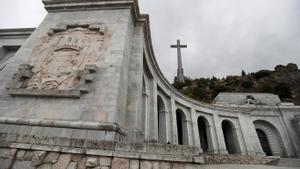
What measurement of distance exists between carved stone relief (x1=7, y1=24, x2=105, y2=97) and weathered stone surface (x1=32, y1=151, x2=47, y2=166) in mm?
2164

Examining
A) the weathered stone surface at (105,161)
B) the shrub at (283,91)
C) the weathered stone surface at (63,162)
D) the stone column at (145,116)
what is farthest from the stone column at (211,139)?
the shrub at (283,91)

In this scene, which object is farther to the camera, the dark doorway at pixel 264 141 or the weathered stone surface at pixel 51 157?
the dark doorway at pixel 264 141

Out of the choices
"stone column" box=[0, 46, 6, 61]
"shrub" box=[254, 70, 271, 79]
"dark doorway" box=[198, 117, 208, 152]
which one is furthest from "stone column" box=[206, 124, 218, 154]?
"shrub" box=[254, 70, 271, 79]

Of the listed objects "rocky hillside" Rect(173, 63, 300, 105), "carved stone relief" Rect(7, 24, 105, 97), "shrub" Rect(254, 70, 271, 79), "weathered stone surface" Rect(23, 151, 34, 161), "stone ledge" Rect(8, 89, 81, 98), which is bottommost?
"weathered stone surface" Rect(23, 151, 34, 161)

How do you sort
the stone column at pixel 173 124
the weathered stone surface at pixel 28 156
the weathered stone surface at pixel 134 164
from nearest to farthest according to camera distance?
the weathered stone surface at pixel 134 164
the weathered stone surface at pixel 28 156
the stone column at pixel 173 124

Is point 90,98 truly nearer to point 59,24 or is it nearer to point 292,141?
point 59,24

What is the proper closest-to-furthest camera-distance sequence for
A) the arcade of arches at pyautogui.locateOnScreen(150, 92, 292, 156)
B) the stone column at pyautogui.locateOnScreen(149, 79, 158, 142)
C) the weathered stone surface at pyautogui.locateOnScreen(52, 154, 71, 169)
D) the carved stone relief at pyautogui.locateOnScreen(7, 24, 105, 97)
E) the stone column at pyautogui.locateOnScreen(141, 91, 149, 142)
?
the weathered stone surface at pyautogui.locateOnScreen(52, 154, 71, 169)
the carved stone relief at pyautogui.locateOnScreen(7, 24, 105, 97)
the stone column at pyautogui.locateOnScreen(141, 91, 149, 142)
the stone column at pyautogui.locateOnScreen(149, 79, 158, 142)
the arcade of arches at pyautogui.locateOnScreen(150, 92, 292, 156)

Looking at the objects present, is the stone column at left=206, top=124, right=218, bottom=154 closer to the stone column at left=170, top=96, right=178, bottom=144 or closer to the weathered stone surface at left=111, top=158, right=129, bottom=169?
the stone column at left=170, top=96, right=178, bottom=144

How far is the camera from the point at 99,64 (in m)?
5.81

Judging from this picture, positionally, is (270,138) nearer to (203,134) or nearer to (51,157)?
(203,134)

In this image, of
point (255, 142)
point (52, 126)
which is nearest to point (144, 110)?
point (52, 126)

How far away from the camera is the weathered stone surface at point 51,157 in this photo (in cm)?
315

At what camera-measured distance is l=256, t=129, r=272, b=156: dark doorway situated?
20.0m

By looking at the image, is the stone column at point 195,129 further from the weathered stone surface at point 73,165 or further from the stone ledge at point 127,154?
the weathered stone surface at point 73,165
